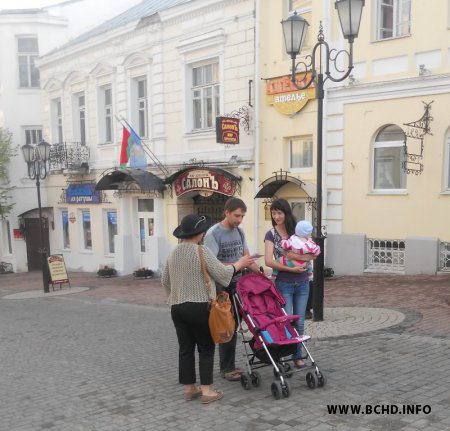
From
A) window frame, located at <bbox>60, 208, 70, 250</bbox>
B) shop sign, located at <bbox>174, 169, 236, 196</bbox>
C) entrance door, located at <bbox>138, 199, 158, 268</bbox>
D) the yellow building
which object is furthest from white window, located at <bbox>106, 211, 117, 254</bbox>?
the yellow building

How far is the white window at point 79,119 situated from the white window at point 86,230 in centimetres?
294

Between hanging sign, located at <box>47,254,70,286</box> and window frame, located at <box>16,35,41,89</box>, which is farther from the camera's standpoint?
window frame, located at <box>16,35,41,89</box>

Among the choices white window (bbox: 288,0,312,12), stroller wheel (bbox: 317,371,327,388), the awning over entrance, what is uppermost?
white window (bbox: 288,0,312,12)

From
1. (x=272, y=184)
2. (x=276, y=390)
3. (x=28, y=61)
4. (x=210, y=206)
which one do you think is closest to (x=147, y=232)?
(x=210, y=206)

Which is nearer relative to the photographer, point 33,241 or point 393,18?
point 393,18

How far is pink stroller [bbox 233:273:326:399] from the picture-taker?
4730 millimetres

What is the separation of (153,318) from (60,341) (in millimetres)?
2034

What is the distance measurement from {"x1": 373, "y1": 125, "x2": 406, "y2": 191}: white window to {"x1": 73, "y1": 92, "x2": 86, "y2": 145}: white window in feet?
42.3

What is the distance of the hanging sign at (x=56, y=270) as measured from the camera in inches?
602

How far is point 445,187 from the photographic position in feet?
35.9

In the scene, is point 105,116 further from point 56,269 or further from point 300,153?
point 300,153

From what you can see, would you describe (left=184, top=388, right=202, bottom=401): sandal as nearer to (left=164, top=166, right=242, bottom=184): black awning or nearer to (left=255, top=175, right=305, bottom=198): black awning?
(left=255, top=175, right=305, bottom=198): black awning

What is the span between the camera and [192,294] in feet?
15.1

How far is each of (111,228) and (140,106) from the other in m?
4.85
